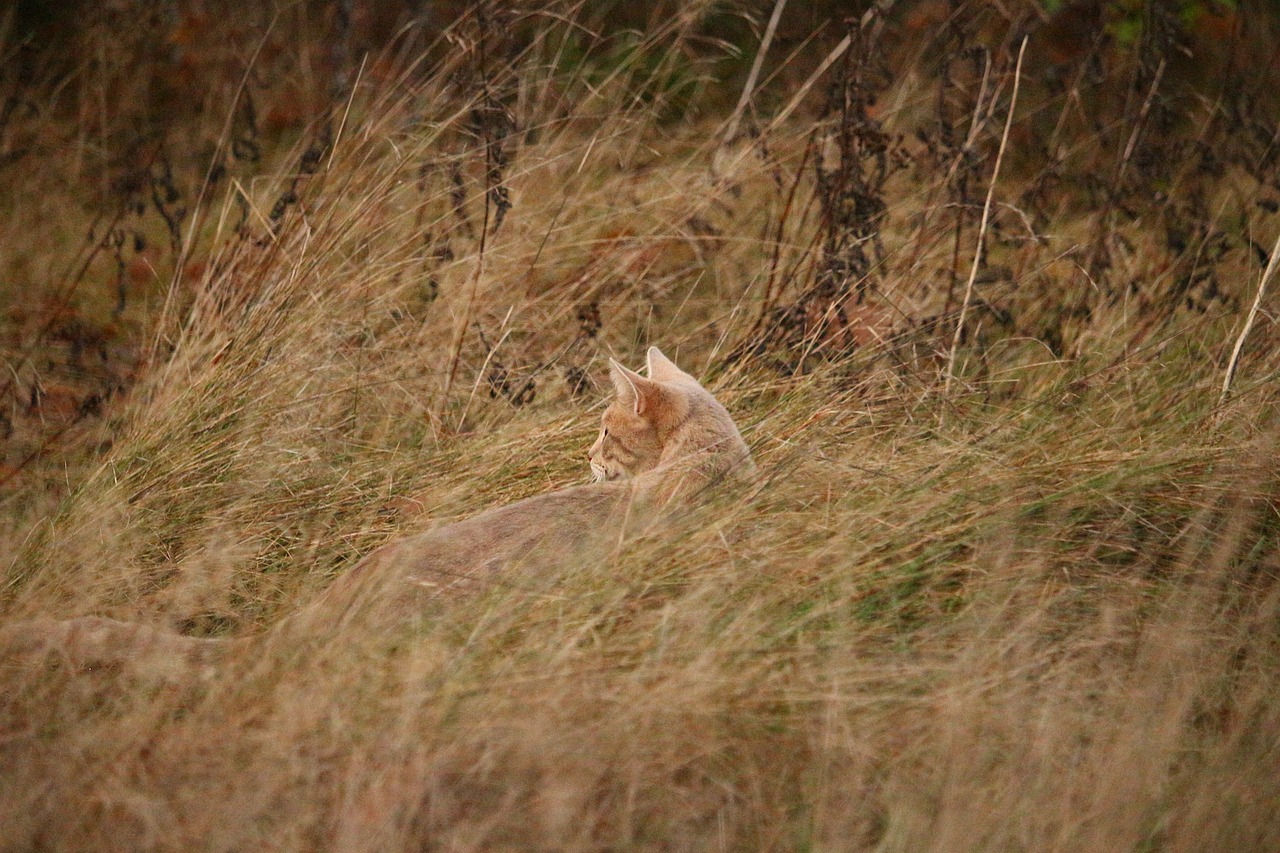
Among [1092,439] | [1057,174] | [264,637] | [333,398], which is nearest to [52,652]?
[264,637]

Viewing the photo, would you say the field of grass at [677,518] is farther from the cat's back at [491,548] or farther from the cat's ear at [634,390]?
the cat's ear at [634,390]

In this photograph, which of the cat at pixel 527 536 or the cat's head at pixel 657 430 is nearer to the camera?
the cat at pixel 527 536

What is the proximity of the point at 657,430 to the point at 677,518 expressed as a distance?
19.1 inches

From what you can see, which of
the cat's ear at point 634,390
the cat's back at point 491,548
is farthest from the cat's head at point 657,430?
the cat's back at point 491,548

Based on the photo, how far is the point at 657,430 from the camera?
9.46 feet

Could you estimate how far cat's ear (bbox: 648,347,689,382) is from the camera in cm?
310

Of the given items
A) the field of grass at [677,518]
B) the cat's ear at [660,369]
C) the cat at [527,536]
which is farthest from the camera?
the cat's ear at [660,369]

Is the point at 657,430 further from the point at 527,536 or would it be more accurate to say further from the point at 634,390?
the point at 527,536

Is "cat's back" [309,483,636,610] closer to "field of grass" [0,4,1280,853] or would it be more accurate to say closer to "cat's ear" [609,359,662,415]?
"field of grass" [0,4,1280,853]

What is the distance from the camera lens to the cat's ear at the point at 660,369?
3.10 metres

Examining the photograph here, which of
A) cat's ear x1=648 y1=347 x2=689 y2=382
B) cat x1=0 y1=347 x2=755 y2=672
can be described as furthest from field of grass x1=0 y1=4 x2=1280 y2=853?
cat's ear x1=648 y1=347 x2=689 y2=382

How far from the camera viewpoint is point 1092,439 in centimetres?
291

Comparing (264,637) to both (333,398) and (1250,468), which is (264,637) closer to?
(333,398)

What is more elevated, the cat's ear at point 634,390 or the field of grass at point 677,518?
the cat's ear at point 634,390
